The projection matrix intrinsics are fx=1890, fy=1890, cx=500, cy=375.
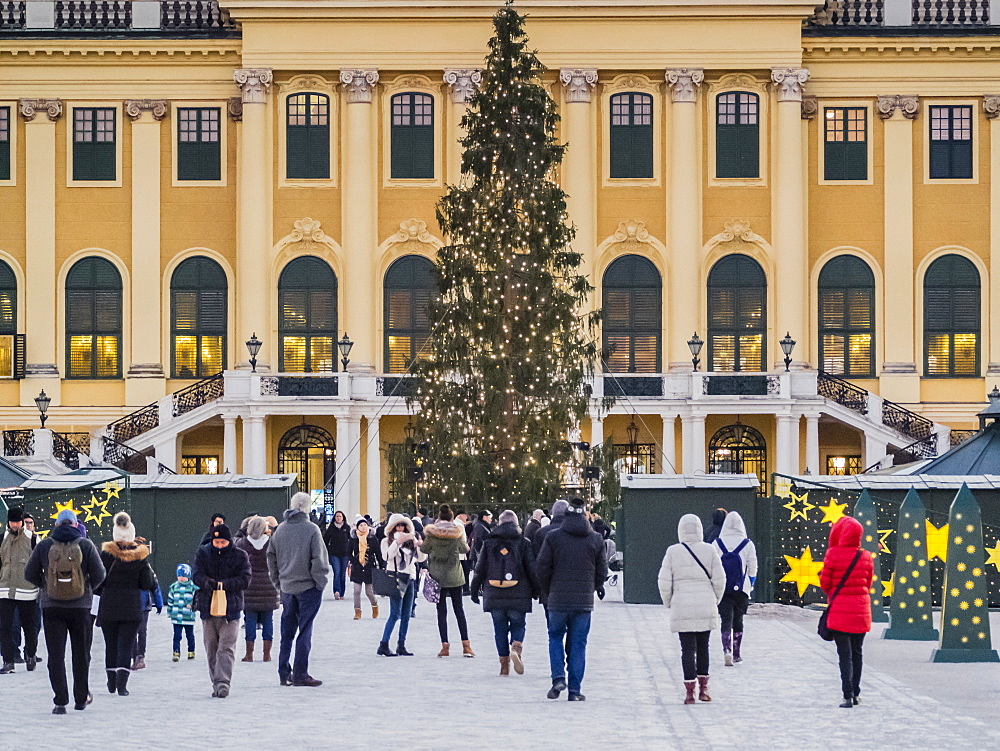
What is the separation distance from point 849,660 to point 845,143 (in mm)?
39390

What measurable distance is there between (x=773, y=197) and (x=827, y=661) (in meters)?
34.3

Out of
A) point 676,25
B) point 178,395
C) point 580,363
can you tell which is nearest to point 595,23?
→ point 676,25

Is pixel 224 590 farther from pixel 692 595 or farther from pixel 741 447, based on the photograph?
pixel 741 447

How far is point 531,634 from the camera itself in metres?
22.3

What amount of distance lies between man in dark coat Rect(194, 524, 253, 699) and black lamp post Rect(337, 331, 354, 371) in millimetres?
31351

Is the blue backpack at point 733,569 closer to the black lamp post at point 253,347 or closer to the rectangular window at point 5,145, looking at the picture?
the black lamp post at point 253,347

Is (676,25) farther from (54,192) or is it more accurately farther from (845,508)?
(845,508)

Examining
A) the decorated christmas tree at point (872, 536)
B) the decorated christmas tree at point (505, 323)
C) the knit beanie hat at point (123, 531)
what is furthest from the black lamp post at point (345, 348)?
the knit beanie hat at point (123, 531)

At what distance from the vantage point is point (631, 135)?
171 ft

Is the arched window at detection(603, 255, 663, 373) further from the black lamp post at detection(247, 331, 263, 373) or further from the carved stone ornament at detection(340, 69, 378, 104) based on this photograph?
the black lamp post at detection(247, 331, 263, 373)

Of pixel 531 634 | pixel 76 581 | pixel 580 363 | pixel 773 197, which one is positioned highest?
pixel 773 197

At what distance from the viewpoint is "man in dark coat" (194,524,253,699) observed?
15906 millimetres

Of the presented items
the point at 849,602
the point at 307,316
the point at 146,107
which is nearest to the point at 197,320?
the point at 307,316

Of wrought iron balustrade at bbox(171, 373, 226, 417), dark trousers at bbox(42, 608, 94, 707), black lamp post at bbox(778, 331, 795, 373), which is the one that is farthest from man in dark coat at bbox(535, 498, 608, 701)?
wrought iron balustrade at bbox(171, 373, 226, 417)
